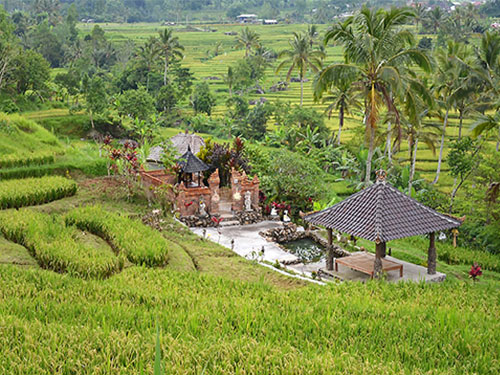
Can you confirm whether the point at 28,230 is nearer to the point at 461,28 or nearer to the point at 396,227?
the point at 396,227

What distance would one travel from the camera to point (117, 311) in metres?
6.86

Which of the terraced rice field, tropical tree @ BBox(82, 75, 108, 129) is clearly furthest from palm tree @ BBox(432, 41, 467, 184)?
tropical tree @ BBox(82, 75, 108, 129)

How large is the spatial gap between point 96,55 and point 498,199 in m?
46.0

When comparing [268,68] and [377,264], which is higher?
[268,68]

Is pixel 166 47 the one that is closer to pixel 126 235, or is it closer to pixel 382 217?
pixel 126 235

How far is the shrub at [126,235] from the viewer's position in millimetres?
11406

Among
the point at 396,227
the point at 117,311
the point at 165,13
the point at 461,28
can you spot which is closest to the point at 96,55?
the point at 461,28

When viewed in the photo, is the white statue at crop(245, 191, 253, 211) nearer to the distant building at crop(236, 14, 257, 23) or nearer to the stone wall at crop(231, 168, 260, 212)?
the stone wall at crop(231, 168, 260, 212)

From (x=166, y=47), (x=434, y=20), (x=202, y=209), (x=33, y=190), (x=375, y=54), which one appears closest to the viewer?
(x=33, y=190)

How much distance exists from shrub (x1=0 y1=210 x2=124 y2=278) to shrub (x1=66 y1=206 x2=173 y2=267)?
0.52m

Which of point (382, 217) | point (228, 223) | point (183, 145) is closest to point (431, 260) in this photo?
point (382, 217)

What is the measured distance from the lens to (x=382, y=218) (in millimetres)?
12062

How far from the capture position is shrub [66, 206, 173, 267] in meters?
11.4

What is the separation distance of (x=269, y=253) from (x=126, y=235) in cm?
386
